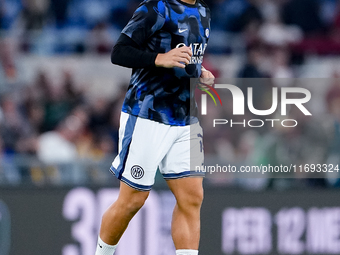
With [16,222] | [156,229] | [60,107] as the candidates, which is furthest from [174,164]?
[60,107]

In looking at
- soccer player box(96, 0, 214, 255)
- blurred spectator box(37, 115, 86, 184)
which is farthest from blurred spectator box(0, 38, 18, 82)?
soccer player box(96, 0, 214, 255)

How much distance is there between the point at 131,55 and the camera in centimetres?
337

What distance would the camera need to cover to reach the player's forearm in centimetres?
336

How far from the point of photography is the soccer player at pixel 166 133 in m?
3.52

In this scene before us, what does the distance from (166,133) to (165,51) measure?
50 centimetres

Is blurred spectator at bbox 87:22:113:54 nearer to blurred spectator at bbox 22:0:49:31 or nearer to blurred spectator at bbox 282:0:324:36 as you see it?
blurred spectator at bbox 22:0:49:31

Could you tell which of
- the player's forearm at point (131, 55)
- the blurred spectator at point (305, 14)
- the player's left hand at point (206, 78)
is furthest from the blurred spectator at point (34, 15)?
the player's forearm at point (131, 55)

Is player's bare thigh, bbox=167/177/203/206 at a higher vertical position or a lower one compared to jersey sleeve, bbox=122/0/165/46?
lower

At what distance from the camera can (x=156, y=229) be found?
5.54m

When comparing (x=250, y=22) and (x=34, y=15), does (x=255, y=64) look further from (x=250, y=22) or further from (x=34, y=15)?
(x=34, y=15)

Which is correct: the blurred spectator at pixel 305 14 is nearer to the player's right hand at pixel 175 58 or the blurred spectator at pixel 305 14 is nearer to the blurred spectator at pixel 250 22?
the blurred spectator at pixel 250 22

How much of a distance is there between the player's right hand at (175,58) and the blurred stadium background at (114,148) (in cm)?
236

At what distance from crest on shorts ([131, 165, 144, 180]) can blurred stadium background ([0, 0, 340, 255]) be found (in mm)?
1998

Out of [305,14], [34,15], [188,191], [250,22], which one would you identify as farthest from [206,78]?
[305,14]
